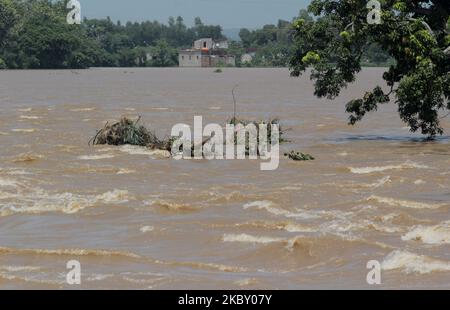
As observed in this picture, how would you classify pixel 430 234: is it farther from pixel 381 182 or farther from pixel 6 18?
pixel 6 18

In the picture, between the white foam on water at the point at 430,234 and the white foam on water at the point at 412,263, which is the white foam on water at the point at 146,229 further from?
the white foam on water at the point at 412,263

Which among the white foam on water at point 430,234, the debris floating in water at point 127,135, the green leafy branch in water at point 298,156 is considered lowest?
the white foam on water at point 430,234

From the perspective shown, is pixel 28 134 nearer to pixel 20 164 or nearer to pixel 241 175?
pixel 20 164

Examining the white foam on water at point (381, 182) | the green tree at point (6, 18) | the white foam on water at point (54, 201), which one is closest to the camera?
the white foam on water at point (54, 201)

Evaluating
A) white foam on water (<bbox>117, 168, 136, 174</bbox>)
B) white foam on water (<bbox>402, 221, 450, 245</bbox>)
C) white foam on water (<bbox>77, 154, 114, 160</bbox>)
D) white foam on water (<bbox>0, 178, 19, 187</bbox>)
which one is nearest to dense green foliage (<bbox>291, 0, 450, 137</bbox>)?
white foam on water (<bbox>77, 154, 114, 160</bbox>)

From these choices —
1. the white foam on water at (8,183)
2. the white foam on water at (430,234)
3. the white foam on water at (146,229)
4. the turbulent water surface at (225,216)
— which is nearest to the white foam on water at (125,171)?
the turbulent water surface at (225,216)

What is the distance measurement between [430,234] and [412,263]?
2140mm

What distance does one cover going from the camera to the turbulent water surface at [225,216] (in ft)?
42.5

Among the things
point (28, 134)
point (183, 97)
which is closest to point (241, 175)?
point (28, 134)

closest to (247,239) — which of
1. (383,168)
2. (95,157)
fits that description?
(383,168)

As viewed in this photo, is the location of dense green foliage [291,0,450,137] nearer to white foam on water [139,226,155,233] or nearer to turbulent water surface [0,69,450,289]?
turbulent water surface [0,69,450,289]

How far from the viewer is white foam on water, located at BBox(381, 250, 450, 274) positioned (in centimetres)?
1278

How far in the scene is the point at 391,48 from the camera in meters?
27.1

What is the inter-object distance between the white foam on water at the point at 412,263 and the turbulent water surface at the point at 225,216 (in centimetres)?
3
